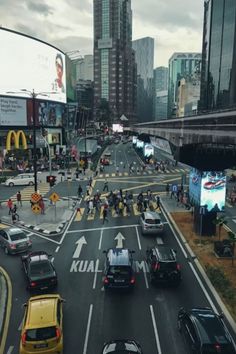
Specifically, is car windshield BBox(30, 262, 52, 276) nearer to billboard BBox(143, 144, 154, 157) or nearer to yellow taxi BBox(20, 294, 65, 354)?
yellow taxi BBox(20, 294, 65, 354)

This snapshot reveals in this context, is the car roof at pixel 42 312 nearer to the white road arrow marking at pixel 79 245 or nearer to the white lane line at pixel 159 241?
the white road arrow marking at pixel 79 245

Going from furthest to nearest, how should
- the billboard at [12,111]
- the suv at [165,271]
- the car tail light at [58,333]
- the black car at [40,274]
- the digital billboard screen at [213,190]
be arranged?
the billboard at [12,111] < the digital billboard screen at [213,190] < the suv at [165,271] < the black car at [40,274] < the car tail light at [58,333]

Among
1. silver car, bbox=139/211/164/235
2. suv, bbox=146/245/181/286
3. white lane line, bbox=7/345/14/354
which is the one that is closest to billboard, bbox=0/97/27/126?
silver car, bbox=139/211/164/235

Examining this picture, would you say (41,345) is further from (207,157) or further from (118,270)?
(207,157)

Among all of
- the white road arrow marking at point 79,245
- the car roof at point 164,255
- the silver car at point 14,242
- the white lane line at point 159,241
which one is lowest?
the white road arrow marking at point 79,245

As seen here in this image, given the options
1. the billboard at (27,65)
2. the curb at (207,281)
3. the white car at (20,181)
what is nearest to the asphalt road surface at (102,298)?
the curb at (207,281)

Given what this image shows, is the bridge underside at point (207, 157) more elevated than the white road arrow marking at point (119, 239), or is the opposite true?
the bridge underside at point (207, 157)

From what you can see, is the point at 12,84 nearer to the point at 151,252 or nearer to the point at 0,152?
the point at 0,152
